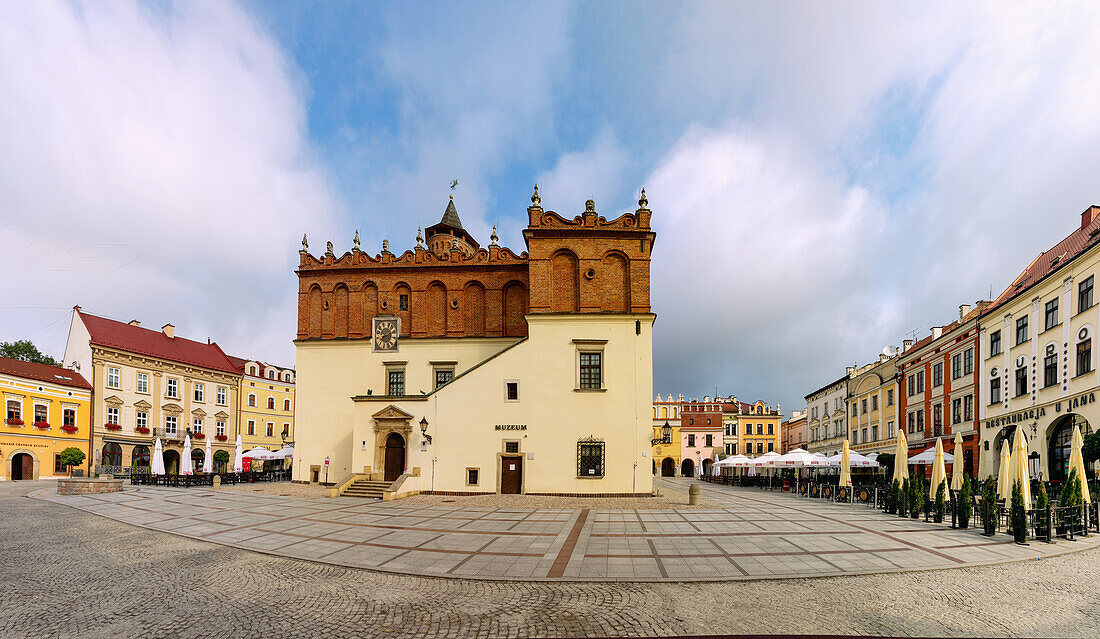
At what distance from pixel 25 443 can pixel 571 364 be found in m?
41.8

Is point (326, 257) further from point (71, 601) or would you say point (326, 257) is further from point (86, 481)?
point (71, 601)

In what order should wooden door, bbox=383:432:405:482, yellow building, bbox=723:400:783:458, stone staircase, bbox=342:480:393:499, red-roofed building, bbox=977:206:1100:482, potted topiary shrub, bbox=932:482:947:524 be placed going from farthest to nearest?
yellow building, bbox=723:400:783:458
wooden door, bbox=383:432:405:482
stone staircase, bbox=342:480:393:499
red-roofed building, bbox=977:206:1100:482
potted topiary shrub, bbox=932:482:947:524

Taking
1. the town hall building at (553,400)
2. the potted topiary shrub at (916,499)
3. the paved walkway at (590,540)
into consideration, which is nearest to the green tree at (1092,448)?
the potted topiary shrub at (916,499)

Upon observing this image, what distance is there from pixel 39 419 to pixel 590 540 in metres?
47.3

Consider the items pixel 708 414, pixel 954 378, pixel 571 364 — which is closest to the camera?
pixel 571 364

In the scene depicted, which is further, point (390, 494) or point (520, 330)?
point (520, 330)

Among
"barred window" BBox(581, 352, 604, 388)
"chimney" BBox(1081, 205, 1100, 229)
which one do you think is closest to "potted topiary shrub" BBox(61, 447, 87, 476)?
"barred window" BBox(581, 352, 604, 388)

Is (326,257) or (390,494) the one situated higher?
(326,257)

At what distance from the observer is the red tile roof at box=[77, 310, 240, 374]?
45.8 meters

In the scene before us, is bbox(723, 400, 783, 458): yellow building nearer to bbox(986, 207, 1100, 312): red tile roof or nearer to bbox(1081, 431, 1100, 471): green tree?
bbox(986, 207, 1100, 312): red tile roof

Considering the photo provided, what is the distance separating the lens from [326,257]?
3372 centimetres

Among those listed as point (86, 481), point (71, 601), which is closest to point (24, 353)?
point (86, 481)

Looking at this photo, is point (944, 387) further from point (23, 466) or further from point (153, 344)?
point (23, 466)

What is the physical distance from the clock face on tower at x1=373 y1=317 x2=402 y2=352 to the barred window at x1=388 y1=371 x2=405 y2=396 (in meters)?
1.44
